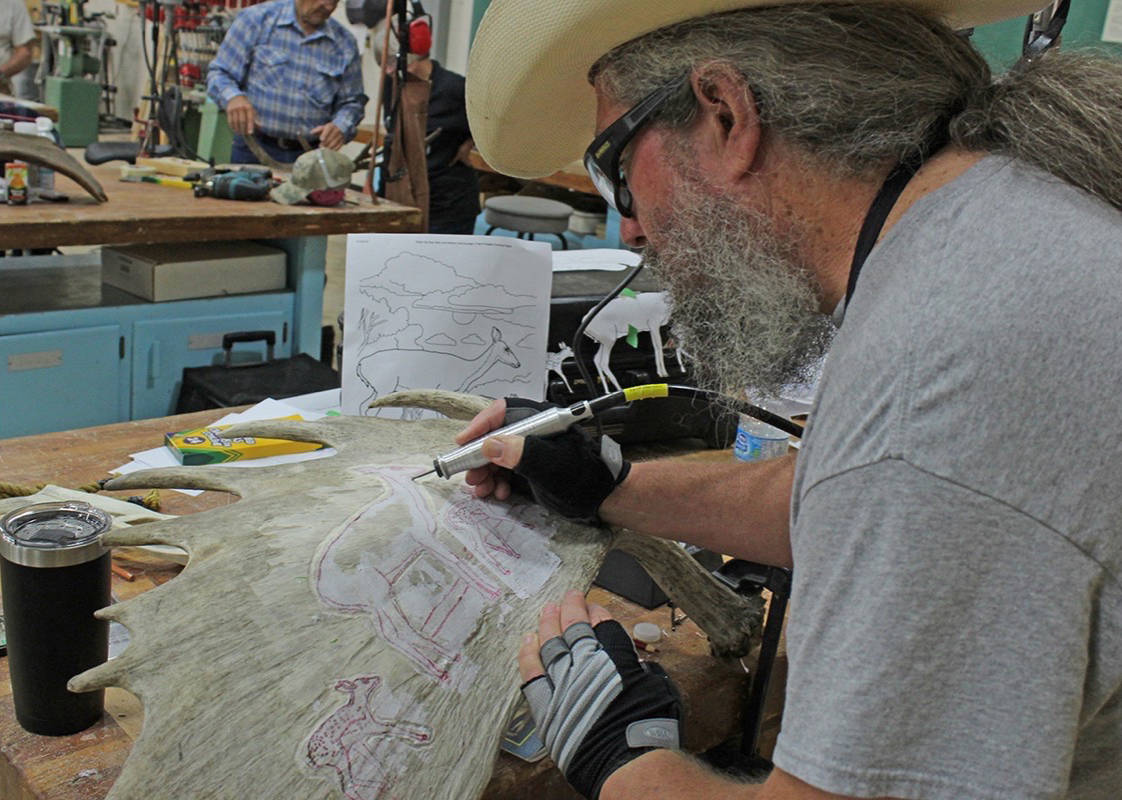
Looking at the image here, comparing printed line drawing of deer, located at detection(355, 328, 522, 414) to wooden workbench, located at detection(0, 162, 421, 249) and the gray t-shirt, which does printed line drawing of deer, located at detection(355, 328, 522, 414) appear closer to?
the gray t-shirt

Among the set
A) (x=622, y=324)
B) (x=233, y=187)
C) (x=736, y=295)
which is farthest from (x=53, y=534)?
(x=233, y=187)

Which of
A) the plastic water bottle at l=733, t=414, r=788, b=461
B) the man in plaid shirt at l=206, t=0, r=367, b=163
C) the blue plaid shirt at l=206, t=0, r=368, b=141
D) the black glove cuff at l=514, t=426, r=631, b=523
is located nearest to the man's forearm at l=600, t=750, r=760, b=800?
the black glove cuff at l=514, t=426, r=631, b=523

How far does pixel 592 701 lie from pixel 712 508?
35 centimetres

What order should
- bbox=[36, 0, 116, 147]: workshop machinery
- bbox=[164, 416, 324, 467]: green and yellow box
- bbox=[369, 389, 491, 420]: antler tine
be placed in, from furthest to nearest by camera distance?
bbox=[36, 0, 116, 147]: workshop machinery, bbox=[164, 416, 324, 467]: green and yellow box, bbox=[369, 389, 491, 420]: antler tine

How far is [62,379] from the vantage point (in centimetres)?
255

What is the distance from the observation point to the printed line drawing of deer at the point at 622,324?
1.81 m

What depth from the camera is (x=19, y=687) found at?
97 centimetres

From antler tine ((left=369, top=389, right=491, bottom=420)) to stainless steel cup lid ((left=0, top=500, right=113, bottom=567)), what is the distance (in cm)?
49

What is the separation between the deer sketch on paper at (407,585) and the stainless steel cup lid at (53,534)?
0.20 metres

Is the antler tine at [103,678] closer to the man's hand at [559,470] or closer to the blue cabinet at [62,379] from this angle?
the man's hand at [559,470]

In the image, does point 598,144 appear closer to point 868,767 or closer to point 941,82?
point 941,82

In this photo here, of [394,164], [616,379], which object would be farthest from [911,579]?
[394,164]

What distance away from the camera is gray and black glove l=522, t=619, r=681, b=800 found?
36.0 inches

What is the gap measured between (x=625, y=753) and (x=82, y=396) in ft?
6.98
